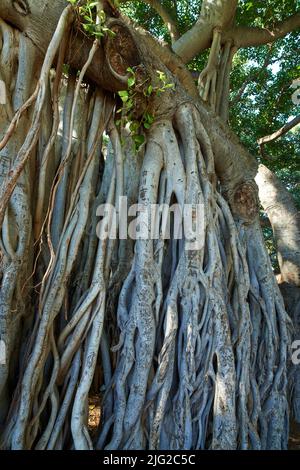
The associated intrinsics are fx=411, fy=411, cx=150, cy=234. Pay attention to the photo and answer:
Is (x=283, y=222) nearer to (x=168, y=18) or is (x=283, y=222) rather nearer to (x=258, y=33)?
(x=258, y=33)

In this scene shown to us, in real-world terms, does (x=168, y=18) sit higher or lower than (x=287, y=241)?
higher

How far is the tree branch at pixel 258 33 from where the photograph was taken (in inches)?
190

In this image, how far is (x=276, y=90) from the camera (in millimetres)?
6785

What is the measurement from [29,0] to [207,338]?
2.17 metres

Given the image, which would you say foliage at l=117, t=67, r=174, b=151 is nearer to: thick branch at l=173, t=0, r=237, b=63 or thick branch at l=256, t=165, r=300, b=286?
thick branch at l=173, t=0, r=237, b=63

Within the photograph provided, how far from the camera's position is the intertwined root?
6.80 ft

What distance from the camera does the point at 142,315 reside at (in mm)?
2305

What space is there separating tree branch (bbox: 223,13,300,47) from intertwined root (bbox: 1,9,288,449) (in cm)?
239

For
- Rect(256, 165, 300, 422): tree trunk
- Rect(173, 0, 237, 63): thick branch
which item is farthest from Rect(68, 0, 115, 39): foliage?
Rect(256, 165, 300, 422): tree trunk

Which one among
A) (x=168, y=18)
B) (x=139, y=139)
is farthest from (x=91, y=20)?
(x=168, y=18)

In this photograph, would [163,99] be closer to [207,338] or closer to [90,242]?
[90,242]

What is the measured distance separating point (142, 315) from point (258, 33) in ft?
13.9
